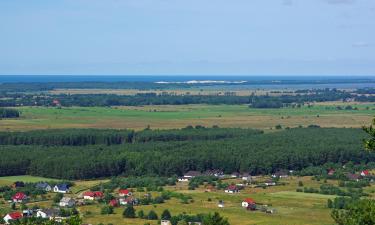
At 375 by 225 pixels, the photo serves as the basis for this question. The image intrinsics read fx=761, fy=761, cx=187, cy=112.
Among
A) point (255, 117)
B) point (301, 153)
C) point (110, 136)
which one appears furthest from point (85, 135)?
point (255, 117)

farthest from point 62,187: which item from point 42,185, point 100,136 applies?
point 100,136

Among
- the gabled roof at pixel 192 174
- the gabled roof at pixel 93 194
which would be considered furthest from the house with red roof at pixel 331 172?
the gabled roof at pixel 93 194

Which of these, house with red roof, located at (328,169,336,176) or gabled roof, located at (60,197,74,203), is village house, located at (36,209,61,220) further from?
house with red roof, located at (328,169,336,176)

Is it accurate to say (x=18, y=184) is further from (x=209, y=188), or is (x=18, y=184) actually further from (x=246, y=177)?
(x=246, y=177)

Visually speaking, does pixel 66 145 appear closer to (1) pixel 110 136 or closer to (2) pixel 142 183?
(1) pixel 110 136

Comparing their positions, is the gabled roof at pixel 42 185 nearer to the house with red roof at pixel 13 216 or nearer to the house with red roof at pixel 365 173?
the house with red roof at pixel 13 216

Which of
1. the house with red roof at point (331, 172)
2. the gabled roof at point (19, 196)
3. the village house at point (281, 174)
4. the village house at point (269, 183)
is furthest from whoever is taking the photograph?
the village house at point (281, 174)

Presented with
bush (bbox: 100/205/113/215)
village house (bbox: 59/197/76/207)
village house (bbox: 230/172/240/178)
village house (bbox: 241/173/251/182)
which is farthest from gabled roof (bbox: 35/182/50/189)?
village house (bbox: 230/172/240/178)
